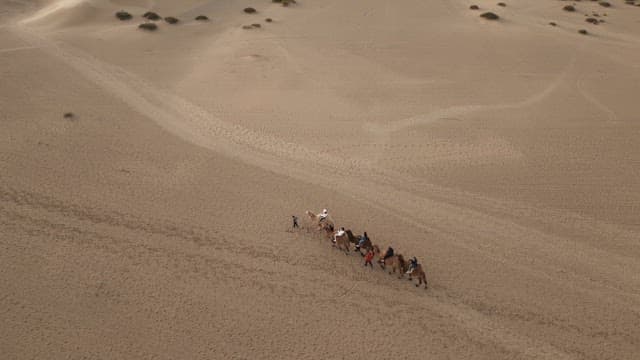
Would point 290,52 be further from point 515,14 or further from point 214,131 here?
point 515,14

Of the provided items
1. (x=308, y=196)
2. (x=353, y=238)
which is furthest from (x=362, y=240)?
(x=308, y=196)

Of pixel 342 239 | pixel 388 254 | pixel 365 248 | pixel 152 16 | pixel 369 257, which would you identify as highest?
pixel 152 16

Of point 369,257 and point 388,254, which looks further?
point 369,257

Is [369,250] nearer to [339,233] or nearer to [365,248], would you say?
[365,248]

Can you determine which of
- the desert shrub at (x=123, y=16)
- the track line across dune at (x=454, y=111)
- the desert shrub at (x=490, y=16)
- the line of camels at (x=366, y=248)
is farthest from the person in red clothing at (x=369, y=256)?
the desert shrub at (x=490, y=16)

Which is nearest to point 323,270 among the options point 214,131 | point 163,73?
point 214,131

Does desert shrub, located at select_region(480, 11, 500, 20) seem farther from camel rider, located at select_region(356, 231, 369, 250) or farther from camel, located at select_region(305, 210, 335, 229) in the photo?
camel rider, located at select_region(356, 231, 369, 250)

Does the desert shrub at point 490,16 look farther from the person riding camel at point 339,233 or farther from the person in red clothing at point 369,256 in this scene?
the person in red clothing at point 369,256
